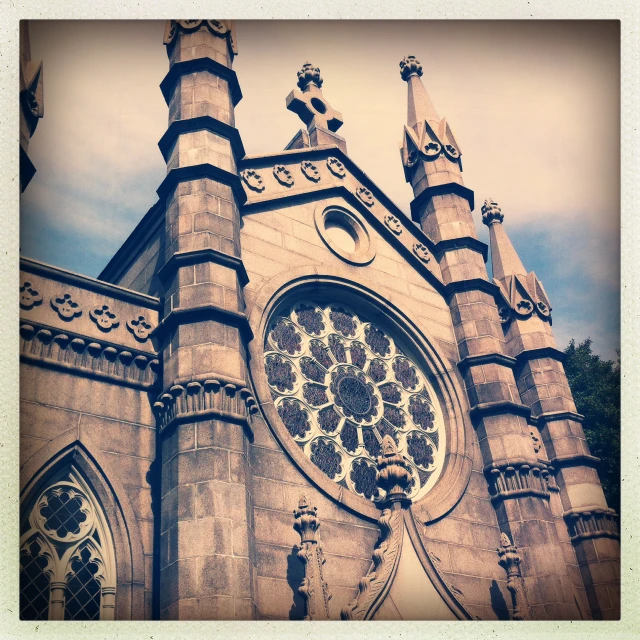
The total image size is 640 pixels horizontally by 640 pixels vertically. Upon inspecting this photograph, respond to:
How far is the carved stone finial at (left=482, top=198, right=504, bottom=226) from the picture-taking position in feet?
71.7

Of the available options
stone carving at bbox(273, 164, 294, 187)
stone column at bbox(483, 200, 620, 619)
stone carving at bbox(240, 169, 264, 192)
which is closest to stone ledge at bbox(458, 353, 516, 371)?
stone column at bbox(483, 200, 620, 619)

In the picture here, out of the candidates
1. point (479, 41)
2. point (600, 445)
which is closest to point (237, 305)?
point (479, 41)

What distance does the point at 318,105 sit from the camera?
2225cm

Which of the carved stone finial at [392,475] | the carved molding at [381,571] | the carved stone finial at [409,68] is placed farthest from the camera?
the carved stone finial at [409,68]

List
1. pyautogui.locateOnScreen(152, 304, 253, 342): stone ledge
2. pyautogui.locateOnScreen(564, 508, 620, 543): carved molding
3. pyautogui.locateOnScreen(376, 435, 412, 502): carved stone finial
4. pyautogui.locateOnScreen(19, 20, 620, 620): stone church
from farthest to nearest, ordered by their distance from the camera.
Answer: pyautogui.locateOnScreen(564, 508, 620, 543): carved molding → pyautogui.locateOnScreen(376, 435, 412, 502): carved stone finial → pyautogui.locateOnScreen(152, 304, 253, 342): stone ledge → pyautogui.locateOnScreen(19, 20, 620, 620): stone church

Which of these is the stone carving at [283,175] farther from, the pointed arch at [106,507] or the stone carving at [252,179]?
the pointed arch at [106,507]

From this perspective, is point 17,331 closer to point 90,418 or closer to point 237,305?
point 90,418

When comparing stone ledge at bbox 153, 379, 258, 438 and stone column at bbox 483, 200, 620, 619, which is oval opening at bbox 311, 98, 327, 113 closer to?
stone column at bbox 483, 200, 620, 619

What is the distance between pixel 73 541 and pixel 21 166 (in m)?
5.40

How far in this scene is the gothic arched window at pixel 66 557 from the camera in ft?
39.0

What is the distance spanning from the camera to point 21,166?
13945 mm

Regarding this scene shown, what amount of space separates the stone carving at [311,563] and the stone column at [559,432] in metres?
4.52

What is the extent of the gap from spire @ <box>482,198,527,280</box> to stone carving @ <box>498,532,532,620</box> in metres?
6.88

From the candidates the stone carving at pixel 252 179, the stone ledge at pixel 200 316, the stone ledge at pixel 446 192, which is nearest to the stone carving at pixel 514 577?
the stone ledge at pixel 200 316
